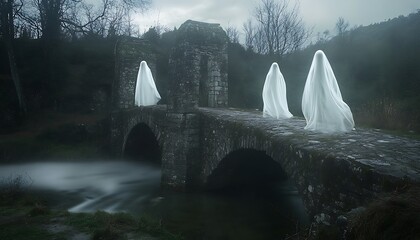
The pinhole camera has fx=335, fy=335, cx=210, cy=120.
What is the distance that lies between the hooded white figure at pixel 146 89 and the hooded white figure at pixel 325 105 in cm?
1169

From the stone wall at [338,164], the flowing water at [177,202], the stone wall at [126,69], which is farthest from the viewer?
the stone wall at [126,69]

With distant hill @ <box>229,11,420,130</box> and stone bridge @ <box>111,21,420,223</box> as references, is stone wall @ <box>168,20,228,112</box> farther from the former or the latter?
distant hill @ <box>229,11,420,130</box>

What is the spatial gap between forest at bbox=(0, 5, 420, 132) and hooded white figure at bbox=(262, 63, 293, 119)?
2.69 metres

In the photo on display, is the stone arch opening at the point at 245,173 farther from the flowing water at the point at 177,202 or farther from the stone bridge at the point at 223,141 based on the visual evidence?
the flowing water at the point at 177,202

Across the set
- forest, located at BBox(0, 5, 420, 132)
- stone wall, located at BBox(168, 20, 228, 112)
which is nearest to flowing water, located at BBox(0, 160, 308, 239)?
stone wall, located at BBox(168, 20, 228, 112)

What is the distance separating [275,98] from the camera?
1008 cm

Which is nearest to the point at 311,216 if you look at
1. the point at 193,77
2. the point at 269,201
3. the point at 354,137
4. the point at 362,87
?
the point at 354,137

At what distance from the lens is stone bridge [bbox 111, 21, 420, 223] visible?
13.9ft

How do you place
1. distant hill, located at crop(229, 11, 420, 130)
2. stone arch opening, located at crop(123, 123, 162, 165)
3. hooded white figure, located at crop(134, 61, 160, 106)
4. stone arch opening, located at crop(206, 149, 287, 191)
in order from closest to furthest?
stone arch opening, located at crop(206, 149, 287, 191), distant hill, located at crop(229, 11, 420, 130), hooded white figure, located at crop(134, 61, 160, 106), stone arch opening, located at crop(123, 123, 162, 165)

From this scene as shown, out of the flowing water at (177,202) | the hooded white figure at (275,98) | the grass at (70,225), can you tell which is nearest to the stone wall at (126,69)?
the flowing water at (177,202)

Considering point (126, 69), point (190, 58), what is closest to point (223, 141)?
point (190, 58)

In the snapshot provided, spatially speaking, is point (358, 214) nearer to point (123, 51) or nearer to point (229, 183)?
point (229, 183)

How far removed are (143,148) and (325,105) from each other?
13737mm

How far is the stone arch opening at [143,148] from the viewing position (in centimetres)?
1802
